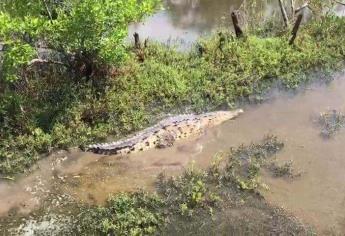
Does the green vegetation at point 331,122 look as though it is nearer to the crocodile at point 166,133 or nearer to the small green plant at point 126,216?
the crocodile at point 166,133

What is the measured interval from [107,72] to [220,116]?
3110 mm

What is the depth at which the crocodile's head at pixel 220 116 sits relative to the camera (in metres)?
12.2

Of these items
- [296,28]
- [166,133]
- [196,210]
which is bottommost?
[196,210]

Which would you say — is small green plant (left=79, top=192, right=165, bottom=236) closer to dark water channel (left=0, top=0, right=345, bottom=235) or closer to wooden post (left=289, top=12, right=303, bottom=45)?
dark water channel (left=0, top=0, right=345, bottom=235)

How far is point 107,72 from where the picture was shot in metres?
13.1

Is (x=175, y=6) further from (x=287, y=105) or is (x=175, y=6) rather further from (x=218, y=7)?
(x=287, y=105)

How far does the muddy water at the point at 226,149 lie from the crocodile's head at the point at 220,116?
0.47 ft

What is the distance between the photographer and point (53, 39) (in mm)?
11711

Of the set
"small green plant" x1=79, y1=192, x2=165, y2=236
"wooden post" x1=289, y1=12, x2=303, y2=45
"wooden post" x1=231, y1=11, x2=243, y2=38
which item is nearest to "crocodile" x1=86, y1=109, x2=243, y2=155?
"small green plant" x1=79, y1=192, x2=165, y2=236

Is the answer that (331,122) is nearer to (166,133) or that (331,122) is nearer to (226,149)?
(226,149)

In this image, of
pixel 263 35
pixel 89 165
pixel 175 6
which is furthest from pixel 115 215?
pixel 175 6

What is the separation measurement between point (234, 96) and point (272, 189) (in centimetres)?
346

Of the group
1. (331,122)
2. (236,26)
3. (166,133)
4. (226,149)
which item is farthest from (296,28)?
(166,133)

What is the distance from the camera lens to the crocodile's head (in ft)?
39.9
